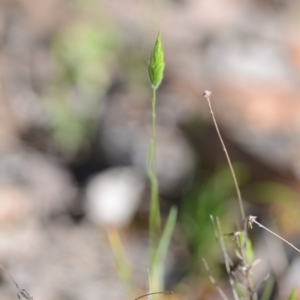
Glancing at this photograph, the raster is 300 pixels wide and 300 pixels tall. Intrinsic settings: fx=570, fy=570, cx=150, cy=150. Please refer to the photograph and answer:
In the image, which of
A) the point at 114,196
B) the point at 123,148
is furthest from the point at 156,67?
the point at 123,148

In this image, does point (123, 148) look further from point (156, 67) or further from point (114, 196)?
point (156, 67)

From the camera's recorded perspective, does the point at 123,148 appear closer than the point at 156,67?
No

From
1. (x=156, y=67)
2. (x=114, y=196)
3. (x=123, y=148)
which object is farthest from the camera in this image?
(x=123, y=148)

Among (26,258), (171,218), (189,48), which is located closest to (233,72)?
(189,48)

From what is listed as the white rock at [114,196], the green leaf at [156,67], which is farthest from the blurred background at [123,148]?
the green leaf at [156,67]

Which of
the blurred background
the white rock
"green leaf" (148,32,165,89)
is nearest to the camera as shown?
"green leaf" (148,32,165,89)

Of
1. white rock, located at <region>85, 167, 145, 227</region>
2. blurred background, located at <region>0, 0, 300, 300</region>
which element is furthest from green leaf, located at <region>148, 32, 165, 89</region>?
white rock, located at <region>85, 167, 145, 227</region>

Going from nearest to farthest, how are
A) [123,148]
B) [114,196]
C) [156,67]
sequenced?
1. [156,67]
2. [114,196]
3. [123,148]

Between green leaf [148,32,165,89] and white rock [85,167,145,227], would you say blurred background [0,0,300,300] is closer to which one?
white rock [85,167,145,227]
